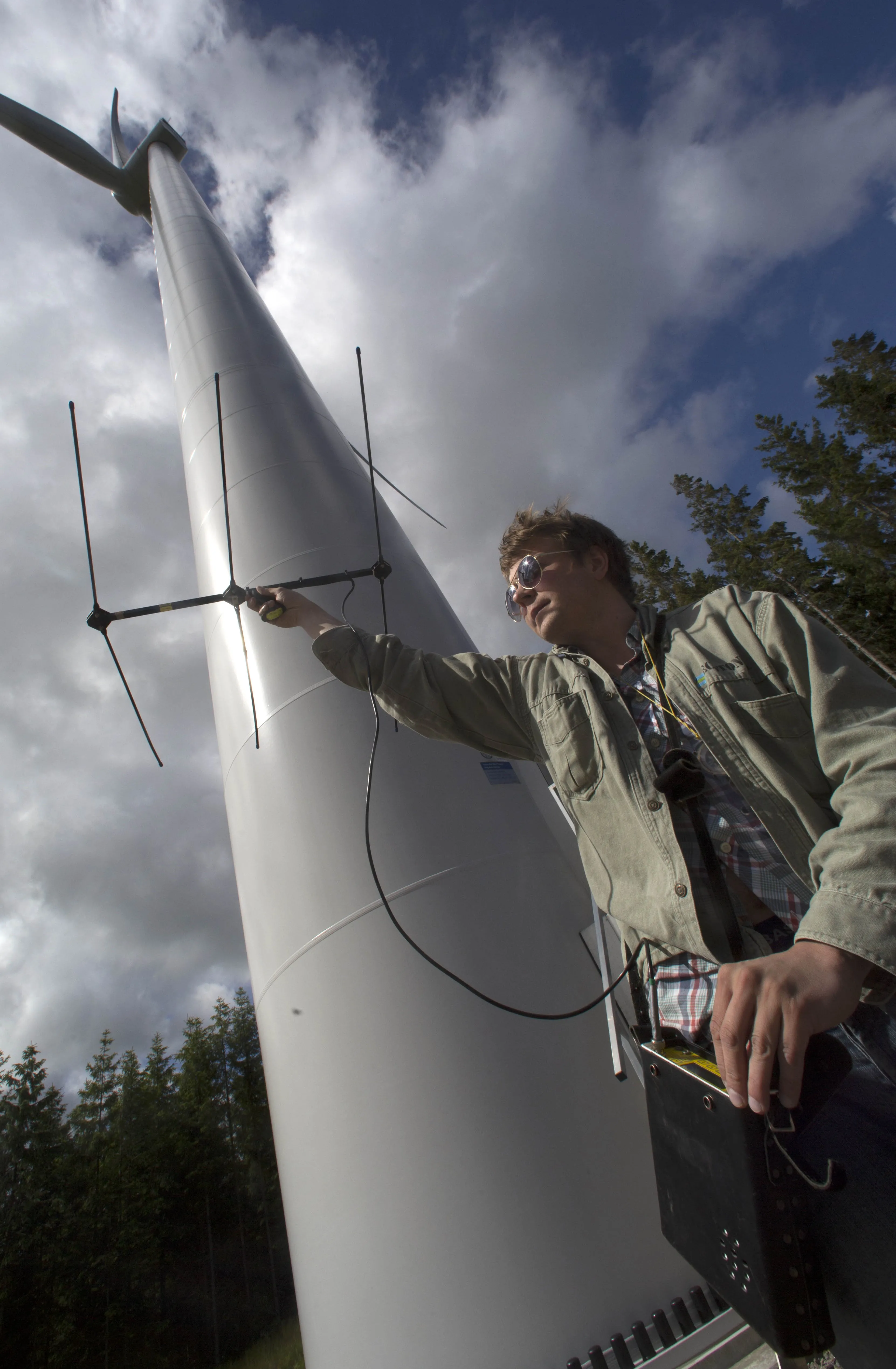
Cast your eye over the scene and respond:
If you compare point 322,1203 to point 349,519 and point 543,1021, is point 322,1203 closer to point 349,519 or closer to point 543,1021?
point 543,1021

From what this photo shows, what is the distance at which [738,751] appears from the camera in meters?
A: 1.46

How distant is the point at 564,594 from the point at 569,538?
219 millimetres

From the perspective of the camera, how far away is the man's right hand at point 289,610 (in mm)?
2387

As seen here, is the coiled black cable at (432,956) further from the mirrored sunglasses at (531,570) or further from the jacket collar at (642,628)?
the jacket collar at (642,628)

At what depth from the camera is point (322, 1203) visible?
236 centimetres

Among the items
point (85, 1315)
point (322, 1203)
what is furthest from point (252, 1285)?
point (322, 1203)

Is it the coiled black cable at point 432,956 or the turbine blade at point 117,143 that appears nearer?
the coiled black cable at point 432,956

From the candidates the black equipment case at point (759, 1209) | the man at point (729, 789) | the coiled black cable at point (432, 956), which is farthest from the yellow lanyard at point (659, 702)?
the black equipment case at point (759, 1209)

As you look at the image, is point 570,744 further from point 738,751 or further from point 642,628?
point 738,751

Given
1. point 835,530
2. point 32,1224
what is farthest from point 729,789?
point 32,1224

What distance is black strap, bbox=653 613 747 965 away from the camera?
1.46 meters

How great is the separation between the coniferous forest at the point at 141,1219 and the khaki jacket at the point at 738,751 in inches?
1771

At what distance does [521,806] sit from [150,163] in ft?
49.2

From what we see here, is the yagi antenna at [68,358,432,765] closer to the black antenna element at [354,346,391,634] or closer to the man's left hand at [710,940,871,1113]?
the black antenna element at [354,346,391,634]
